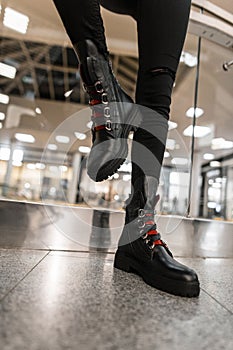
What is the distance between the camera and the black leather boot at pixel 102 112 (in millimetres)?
544

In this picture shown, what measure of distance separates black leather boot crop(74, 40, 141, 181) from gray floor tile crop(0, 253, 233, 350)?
0.74 feet

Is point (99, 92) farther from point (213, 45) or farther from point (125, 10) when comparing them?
point (213, 45)

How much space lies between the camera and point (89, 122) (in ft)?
2.79

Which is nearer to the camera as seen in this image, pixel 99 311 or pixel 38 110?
pixel 99 311

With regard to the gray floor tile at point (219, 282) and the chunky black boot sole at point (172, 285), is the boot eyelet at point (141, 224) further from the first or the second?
the gray floor tile at point (219, 282)

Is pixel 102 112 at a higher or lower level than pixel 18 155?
lower

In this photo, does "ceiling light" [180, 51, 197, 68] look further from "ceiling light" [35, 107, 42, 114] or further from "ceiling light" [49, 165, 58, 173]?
"ceiling light" [35, 107, 42, 114]

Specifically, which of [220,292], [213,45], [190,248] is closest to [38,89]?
[213,45]

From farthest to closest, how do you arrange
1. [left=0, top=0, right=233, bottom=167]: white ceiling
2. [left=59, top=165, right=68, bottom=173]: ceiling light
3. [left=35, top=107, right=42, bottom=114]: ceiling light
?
[left=35, top=107, right=42, bottom=114]: ceiling light < [left=59, top=165, right=68, bottom=173]: ceiling light < [left=0, top=0, right=233, bottom=167]: white ceiling

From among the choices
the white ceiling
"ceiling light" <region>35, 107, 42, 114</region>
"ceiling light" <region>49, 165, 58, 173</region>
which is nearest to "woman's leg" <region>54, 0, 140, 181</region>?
the white ceiling

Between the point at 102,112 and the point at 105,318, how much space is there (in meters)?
0.36

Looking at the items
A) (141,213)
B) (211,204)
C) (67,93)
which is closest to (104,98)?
(141,213)

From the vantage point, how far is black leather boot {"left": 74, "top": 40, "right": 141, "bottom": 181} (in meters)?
0.54

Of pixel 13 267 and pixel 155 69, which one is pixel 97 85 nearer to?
pixel 155 69
